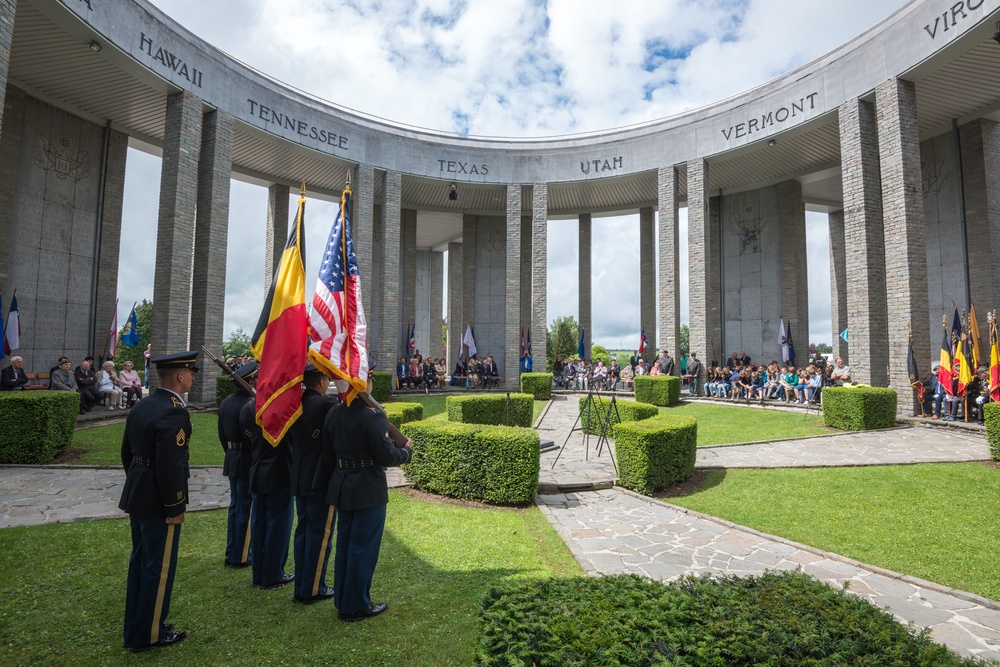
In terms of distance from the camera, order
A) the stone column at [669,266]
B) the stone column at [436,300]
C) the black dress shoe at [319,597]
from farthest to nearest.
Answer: the stone column at [436,300] < the stone column at [669,266] < the black dress shoe at [319,597]

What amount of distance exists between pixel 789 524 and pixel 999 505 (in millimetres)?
2868

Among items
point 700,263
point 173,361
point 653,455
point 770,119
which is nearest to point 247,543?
point 173,361

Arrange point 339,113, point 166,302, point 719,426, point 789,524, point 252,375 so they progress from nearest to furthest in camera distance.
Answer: point 252,375, point 789,524, point 719,426, point 166,302, point 339,113

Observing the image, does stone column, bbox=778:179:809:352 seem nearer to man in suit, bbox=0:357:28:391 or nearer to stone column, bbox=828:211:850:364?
stone column, bbox=828:211:850:364

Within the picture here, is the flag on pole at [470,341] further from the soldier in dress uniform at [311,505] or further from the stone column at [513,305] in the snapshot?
the soldier in dress uniform at [311,505]

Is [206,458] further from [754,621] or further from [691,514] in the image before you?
[754,621]

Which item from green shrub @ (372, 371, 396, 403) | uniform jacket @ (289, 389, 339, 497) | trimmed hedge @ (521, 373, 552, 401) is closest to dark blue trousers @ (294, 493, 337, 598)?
uniform jacket @ (289, 389, 339, 497)

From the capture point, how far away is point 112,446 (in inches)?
371

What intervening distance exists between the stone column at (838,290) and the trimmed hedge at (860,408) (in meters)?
13.7

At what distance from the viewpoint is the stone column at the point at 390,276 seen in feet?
68.2

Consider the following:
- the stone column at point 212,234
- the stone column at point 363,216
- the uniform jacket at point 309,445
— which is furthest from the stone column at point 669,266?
the uniform jacket at point 309,445

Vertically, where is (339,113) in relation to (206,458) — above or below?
above

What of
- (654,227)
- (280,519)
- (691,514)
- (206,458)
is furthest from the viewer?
(654,227)

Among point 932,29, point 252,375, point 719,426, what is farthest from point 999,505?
point 932,29
